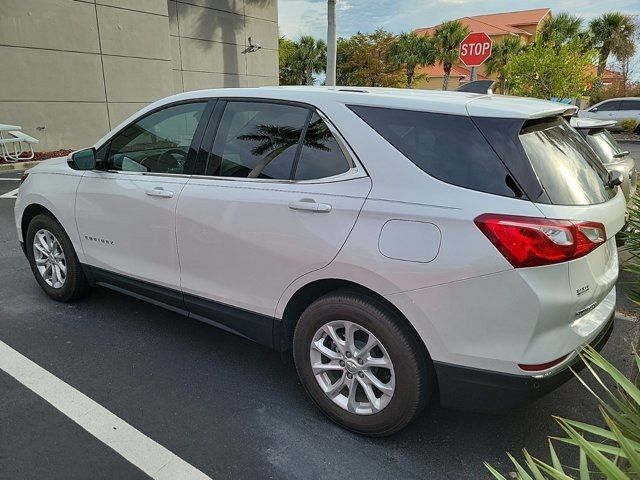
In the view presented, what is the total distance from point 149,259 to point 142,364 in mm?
698

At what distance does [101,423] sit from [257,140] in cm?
179

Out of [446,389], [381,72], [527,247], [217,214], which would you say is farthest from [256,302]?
[381,72]

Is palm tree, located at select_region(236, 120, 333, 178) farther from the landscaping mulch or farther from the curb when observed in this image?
the landscaping mulch

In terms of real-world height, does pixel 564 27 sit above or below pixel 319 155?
above

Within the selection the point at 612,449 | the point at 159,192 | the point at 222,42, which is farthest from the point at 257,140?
the point at 222,42

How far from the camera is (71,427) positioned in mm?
2607

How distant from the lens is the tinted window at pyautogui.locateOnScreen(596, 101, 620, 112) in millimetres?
22297

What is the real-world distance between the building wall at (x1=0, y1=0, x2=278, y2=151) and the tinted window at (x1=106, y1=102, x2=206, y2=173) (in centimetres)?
1084

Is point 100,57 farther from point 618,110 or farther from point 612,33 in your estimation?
point 612,33

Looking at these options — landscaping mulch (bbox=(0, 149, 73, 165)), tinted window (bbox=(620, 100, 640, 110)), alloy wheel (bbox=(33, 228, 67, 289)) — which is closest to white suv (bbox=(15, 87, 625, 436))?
alloy wheel (bbox=(33, 228, 67, 289))

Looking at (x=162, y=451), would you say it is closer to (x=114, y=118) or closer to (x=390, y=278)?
(x=390, y=278)

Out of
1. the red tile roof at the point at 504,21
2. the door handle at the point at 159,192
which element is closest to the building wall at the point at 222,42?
the door handle at the point at 159,192

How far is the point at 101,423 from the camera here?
8.68ft

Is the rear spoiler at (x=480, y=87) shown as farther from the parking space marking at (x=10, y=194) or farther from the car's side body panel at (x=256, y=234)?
the parking space marking at (x=10, y=194)
